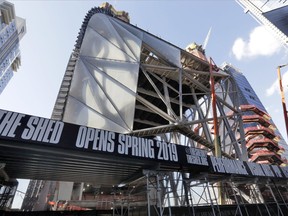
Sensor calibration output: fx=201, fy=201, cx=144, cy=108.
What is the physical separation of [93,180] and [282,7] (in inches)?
2288

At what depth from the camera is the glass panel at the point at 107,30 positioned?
22019 millimetres

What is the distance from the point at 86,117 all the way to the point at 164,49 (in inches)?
476

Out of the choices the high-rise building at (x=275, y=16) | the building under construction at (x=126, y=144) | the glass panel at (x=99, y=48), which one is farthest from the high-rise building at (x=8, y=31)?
the high-rise building at (x=275, y=16)

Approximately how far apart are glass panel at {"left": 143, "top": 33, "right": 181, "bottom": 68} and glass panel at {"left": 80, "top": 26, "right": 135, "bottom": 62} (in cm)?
346

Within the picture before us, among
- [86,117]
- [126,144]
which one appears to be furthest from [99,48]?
[126,144]

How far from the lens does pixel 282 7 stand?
47938mm

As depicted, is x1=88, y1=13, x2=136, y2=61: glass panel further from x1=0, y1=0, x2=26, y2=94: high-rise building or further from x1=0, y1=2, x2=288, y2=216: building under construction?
x1=0, y1=0, x2=26, y2=94: high-rise building

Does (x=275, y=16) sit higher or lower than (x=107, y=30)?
higher

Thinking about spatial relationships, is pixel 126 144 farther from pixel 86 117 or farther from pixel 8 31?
pixel 8 31

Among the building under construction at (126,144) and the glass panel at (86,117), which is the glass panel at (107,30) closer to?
the building under construction at (126,144)

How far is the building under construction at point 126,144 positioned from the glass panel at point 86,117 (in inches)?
3.7

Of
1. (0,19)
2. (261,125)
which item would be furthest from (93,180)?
(0,19)

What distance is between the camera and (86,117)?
19.6 metres

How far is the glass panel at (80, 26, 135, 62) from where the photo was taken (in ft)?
71.5
